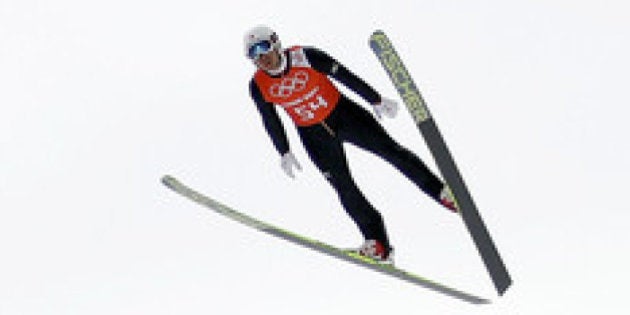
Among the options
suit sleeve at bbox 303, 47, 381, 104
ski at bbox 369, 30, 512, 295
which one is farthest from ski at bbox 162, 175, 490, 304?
suit sleeve at bbox 303, 47, 381, 104

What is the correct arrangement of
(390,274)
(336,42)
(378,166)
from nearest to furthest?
(390,274) → (378,166) → (336,42)

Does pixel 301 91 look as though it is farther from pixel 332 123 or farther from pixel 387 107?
pixel 387 107

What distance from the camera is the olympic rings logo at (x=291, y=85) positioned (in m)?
8.93

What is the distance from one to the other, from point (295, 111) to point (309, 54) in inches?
18.5

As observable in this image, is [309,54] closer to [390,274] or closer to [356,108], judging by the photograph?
[356,108]

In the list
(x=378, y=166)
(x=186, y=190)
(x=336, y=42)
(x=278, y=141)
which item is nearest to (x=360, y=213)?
(x=278, y=141)

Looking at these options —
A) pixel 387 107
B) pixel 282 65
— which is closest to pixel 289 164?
pixel 282 65

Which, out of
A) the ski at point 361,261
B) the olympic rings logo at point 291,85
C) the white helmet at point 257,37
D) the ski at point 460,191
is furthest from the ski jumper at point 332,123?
the ski at point 460,191

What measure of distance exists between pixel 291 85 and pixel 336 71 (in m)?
0.37

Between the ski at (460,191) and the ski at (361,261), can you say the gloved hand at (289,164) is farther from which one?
the ski at (460,191)

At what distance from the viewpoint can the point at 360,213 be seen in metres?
9.09

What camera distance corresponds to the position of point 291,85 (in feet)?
29.3

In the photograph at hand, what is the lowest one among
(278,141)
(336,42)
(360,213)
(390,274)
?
(390,274)

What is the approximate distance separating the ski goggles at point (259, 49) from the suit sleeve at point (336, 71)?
0.39 metres
